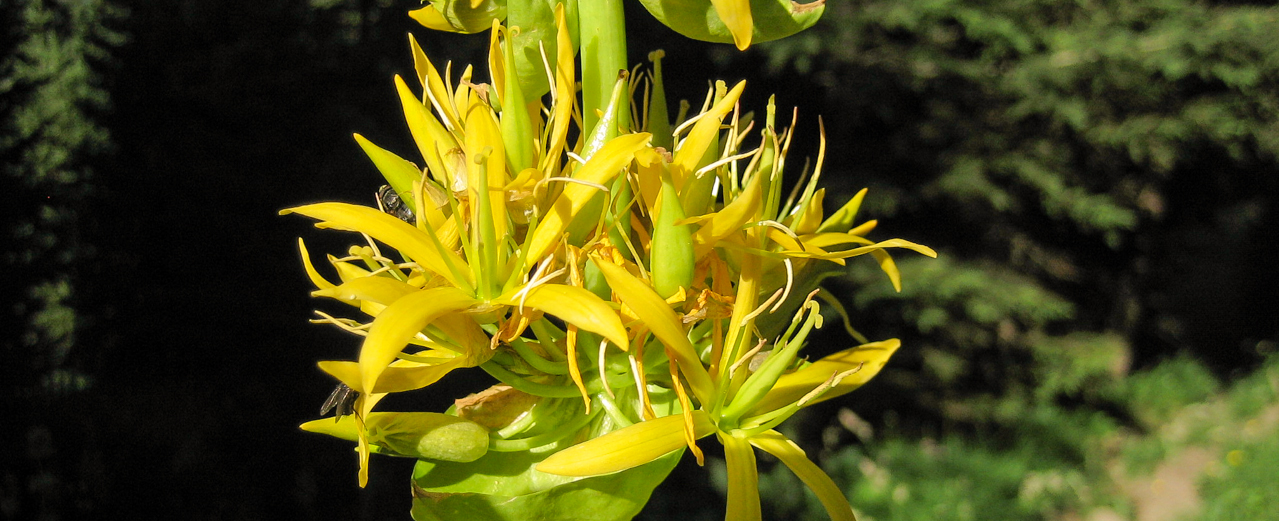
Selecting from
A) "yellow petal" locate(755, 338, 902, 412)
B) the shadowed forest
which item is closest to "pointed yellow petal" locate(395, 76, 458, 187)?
"yellow petal" locate(755, 338, 902, 412)

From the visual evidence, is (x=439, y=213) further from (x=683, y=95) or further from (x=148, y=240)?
(x=683, y=95)

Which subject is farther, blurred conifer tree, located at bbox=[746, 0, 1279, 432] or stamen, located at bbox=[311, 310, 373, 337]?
blurred conifer tree, located at bbox=[746, 0, 1279, 432]

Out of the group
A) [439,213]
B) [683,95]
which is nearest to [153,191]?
[683,95]

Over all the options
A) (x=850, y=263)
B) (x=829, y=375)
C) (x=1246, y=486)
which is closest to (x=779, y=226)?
(x=829, y=375)

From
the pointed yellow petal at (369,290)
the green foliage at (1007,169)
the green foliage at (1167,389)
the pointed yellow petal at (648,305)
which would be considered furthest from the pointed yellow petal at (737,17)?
the green foliage at (1167,389)

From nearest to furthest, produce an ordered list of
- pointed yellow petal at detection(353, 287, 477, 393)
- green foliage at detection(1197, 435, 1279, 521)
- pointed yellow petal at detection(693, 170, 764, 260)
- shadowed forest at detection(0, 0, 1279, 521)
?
pointed yellow petal at detection(353, 287, 477, 393)
pointed yellow petal at detection(693, 170, 764, 260)
shadowed forest at detection(0, 0, 1279, 521)
green foliage at detection(1197, 435, 1279, 521)

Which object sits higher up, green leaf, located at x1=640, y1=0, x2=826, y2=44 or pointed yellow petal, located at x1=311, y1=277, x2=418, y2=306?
green leaf, located at x1=640, y1=0, x2=826, y2=44

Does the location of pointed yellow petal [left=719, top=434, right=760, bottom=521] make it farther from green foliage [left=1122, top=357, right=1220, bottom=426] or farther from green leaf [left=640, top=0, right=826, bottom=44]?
green foliage [left=1122, top=357, right=1220, bottom=426]
